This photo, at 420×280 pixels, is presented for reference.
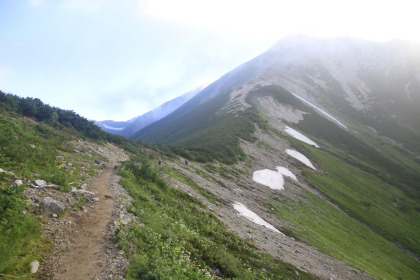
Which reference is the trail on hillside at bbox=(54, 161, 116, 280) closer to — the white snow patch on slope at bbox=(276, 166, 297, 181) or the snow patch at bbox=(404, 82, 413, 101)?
the white snow patch on slope at bbox=(276, 166, 297, 181)

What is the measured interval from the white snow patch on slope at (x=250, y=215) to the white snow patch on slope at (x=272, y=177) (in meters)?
14.1

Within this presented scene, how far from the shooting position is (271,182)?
43188 mm

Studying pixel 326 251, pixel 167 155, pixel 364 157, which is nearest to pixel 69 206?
pixel 326 251

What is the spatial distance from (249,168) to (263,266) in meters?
33.0

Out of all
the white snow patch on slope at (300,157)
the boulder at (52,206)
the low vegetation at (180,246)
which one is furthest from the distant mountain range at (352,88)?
the boulder at (52,206)

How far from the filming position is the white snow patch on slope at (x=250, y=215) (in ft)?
84.9

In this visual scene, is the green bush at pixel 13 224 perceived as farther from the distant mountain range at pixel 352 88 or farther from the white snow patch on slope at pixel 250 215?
the distant mountain range at pixel 352 88

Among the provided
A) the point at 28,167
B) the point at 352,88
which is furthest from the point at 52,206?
the point at 352,88

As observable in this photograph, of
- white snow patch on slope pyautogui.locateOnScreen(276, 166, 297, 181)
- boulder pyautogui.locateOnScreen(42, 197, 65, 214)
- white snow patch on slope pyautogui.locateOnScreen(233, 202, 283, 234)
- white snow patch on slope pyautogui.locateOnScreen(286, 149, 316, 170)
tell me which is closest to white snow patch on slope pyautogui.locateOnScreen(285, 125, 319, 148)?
white snow patch on slope pyautogui.locateOnScreen(286, 149, 316, 170)

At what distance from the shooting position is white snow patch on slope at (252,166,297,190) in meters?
42.3

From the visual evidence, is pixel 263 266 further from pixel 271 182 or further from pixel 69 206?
pixel 271 182

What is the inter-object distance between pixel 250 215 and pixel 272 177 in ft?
65.8

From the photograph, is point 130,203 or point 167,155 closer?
point 130,203

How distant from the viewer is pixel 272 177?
149ft
